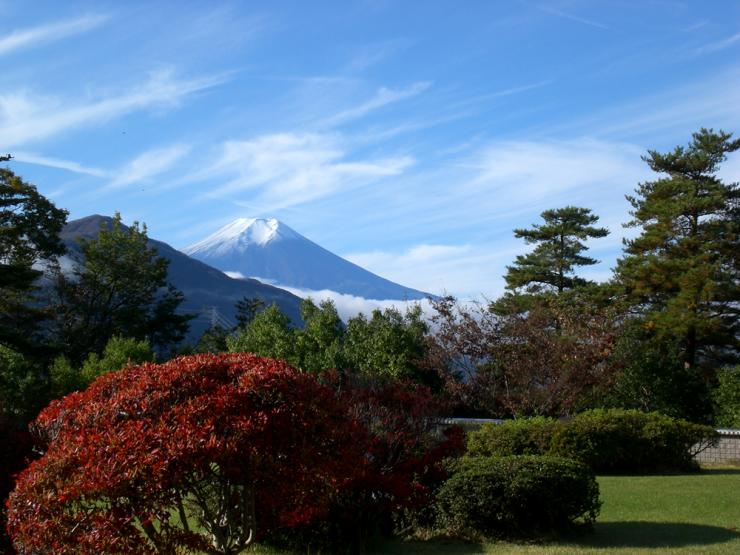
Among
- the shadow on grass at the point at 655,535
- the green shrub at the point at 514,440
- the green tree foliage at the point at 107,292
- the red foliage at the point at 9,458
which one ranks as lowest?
the shadow on grass at the point at 655,535

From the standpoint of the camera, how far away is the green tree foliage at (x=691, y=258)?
32.3m

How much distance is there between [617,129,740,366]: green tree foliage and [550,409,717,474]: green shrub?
1623 centimetres

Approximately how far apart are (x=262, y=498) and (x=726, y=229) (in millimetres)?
30784

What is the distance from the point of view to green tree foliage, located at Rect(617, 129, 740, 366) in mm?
32312

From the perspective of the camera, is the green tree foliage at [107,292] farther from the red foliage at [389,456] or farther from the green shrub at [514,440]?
the red foliage at [389,456]

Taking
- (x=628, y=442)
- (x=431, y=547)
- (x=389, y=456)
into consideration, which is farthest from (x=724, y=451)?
(x=389, y=456)

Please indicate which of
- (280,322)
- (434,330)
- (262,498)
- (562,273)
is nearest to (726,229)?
(562,273)

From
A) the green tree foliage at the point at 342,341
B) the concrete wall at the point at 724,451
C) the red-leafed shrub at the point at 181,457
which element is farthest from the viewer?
the green tree foliage at the point at 342,341

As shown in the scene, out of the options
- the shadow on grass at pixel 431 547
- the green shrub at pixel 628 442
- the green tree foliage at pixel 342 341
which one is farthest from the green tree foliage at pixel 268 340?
the shadow on grass at pixel 431 547

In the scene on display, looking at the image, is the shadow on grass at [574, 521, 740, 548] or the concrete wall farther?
the concrete wall

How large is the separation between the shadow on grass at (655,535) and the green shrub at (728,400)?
16.5m

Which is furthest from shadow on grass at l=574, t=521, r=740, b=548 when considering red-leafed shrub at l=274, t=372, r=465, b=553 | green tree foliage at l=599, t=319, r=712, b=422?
green tree foliage at l=599, t=319, r=712, b=422

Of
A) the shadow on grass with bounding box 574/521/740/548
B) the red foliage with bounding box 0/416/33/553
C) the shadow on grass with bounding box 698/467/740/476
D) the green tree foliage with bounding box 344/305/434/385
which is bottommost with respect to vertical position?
the shadow on grass with bounding box 698/467/740/476

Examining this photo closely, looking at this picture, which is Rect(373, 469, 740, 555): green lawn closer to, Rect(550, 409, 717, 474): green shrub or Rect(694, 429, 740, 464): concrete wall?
Rect(550, 409, 717, 474): green shrub
